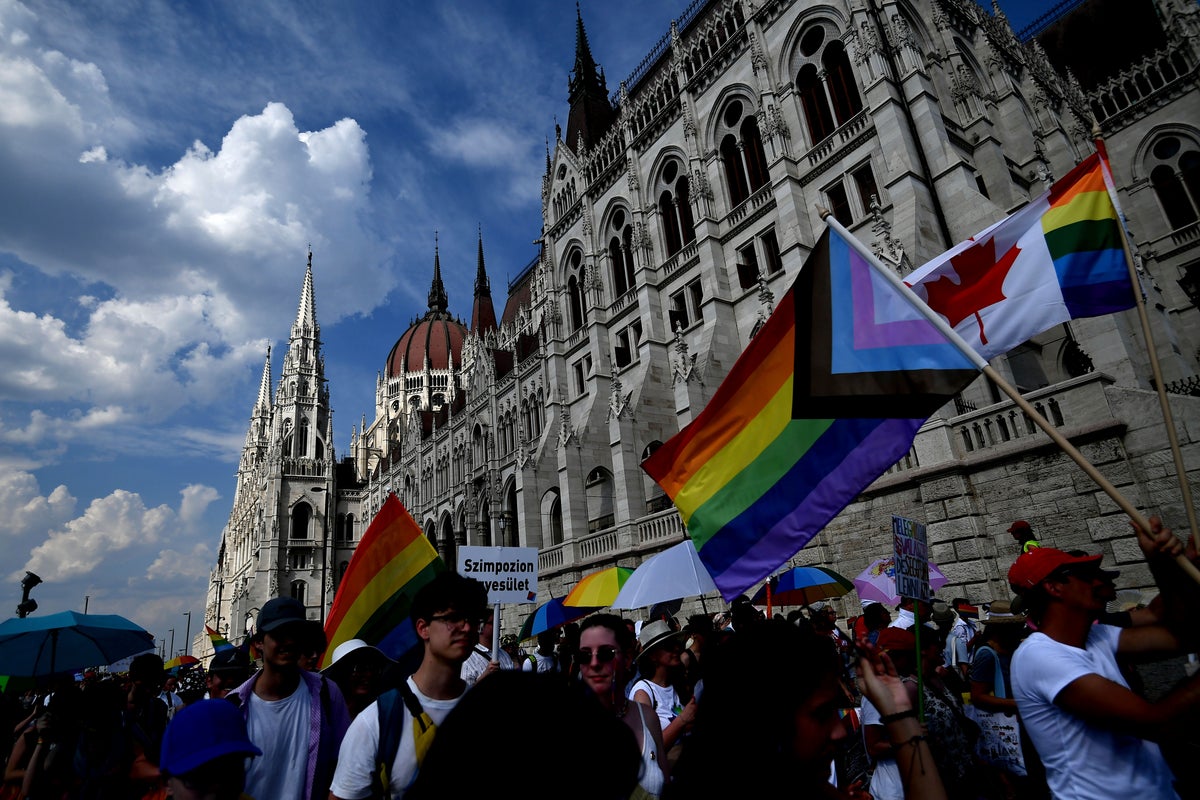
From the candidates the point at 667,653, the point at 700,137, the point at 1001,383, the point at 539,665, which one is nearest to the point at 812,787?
the point at 1001,383

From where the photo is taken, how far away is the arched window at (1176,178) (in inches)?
856

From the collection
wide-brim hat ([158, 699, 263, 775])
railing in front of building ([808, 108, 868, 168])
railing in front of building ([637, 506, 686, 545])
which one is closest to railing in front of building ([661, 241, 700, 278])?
railing in front of building ([808, 108, 868, 168])

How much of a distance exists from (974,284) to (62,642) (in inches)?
417

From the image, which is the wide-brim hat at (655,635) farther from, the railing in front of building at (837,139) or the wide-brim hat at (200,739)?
the railing in front of building at (837,139)

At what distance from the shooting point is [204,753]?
7.39ft

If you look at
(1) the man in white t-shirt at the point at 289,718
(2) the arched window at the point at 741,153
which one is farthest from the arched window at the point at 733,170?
(1) the man in white t-shirt at the point at 289,718

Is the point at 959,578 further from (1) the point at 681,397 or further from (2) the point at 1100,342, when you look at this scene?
(1) the point at 681,397

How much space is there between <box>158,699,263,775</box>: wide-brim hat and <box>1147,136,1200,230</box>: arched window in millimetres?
28893

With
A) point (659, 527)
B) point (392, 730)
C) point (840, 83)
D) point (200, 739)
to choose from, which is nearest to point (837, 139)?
point (840, 83)

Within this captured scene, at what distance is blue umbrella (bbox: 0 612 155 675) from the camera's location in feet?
23.8

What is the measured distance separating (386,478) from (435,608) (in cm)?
5413

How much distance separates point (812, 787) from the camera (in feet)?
6.04

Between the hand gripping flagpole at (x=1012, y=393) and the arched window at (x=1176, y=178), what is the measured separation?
81.7ft

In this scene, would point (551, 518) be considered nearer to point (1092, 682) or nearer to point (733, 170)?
point (733, 170)
